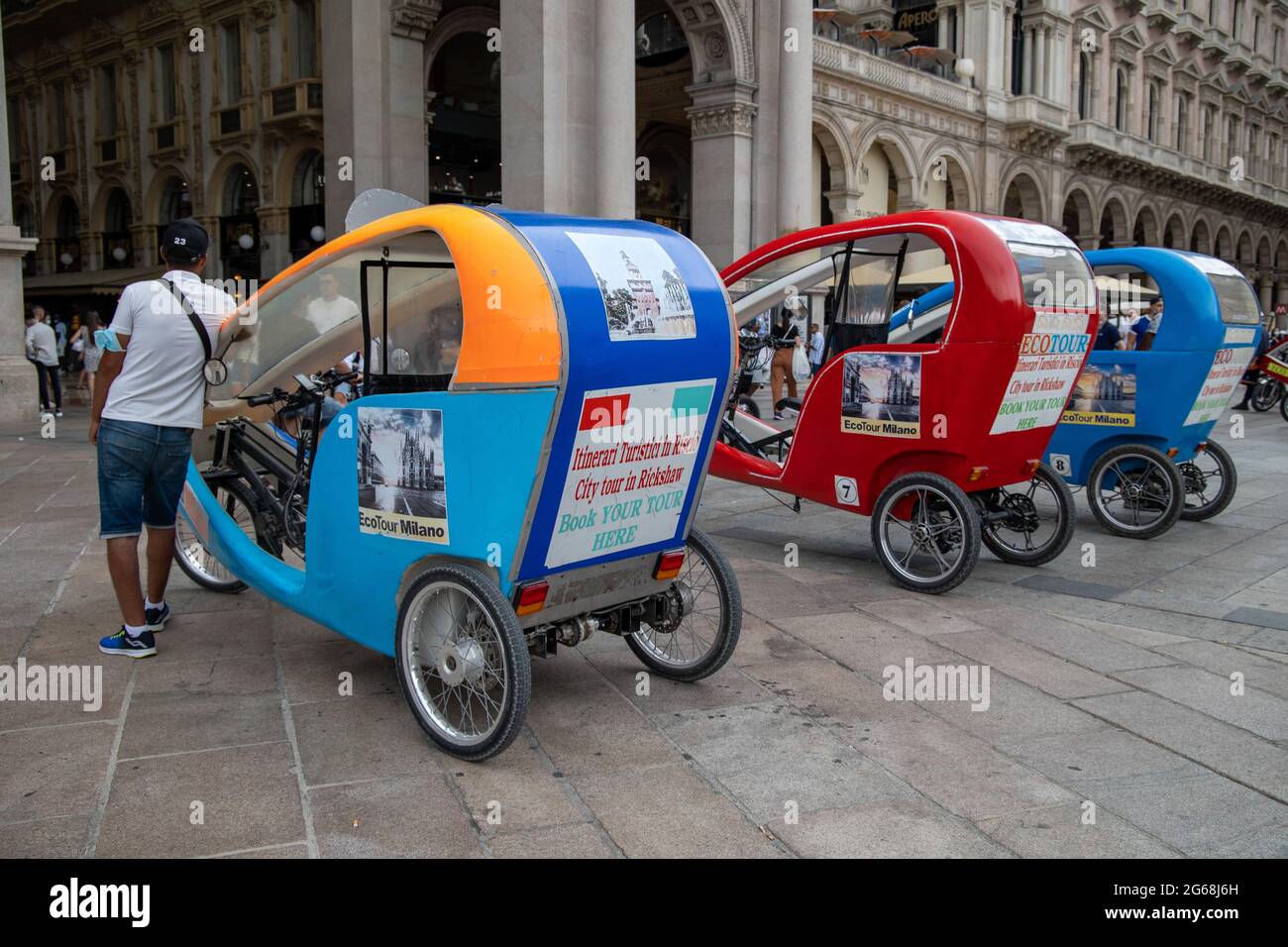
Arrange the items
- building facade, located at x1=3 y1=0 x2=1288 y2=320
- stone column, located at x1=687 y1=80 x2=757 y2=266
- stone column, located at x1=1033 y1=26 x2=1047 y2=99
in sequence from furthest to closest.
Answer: stone column, located at x1=1033 y1=26 x2=1047 y2=99 → stone column, located at x1=687 y1=80 x2=757 y2=266 → building facade, located at x1=3 y1=0 x2=1288 y2=320

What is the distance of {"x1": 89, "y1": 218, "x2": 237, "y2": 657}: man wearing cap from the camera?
14.7 ft

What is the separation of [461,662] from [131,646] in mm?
1832

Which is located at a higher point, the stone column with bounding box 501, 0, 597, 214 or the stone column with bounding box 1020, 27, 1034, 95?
the stone column with bounding box 1020, 27, 1034, 95

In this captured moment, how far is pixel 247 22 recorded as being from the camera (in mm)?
24750

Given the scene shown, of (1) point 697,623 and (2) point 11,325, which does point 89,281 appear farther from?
(1) point 697,623

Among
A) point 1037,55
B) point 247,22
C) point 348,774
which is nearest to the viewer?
point 348,774

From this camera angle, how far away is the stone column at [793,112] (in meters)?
20.6

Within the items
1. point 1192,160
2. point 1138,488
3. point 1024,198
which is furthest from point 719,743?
point 1192,160

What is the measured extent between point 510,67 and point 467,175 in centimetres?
901

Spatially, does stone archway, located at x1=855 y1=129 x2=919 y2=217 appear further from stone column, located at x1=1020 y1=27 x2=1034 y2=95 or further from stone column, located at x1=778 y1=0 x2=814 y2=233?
stone column, located at x1=778 y1=0 x2=814 y2=233

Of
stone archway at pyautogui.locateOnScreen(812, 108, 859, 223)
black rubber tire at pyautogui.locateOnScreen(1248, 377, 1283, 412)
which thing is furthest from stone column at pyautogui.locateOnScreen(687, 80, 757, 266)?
black rubber tire at pyautogui.locateOnScreen(1248, 377, 1283, 412)

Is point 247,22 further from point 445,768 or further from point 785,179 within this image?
point 445,768

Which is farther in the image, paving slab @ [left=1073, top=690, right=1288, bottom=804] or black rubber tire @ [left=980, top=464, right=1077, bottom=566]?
black rubber tire @ [left=980, top=464, right=1077, bottom=566]
